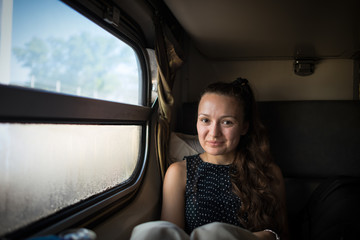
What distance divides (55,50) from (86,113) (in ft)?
0.98

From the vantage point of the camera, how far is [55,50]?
102 cm

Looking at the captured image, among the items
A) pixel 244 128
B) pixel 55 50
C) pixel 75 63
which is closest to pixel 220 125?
pixel 244 128

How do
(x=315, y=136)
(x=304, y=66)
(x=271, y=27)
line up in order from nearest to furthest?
1. (x=271, y=27)
2. (x=315, y=136)
3. (x=304, y=66)

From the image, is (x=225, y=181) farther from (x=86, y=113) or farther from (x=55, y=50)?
(x=55, y=50)

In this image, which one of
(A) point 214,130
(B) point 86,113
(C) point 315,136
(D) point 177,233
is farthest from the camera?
(C) point 315,136

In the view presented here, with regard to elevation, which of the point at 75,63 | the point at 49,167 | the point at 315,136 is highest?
the point at 75,63

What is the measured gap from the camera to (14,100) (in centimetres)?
76

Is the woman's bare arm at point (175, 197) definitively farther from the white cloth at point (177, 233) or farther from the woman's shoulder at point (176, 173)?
the white cloth at point (177, 233)

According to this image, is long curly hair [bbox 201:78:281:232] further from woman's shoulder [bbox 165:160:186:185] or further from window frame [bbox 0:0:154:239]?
window frame [bbox 0:0:154:239]

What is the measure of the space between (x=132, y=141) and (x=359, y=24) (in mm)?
1984

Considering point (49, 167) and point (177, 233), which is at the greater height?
point (49, 167)

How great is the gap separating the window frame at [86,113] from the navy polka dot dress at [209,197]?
41 cm

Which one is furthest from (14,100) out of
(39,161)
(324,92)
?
(324,92)

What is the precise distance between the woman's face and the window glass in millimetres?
619
